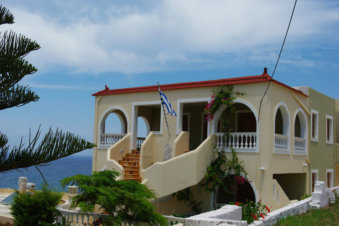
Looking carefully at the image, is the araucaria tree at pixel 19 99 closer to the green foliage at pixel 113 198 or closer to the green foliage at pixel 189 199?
the green foliage at pixel 113 198

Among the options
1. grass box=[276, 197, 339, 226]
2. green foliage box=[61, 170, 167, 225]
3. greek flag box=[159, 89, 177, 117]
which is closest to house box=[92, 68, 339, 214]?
greek flag box=[159, 89, 177, 117]

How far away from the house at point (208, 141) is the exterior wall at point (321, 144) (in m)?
0.05

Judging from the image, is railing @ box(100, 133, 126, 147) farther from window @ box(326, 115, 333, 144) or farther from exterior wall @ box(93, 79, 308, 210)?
window @ box(326, 115, 333, 144)

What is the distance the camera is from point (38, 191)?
26.1ft


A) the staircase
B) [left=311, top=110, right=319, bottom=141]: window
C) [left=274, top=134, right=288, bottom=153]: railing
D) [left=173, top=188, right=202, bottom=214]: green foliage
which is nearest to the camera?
[left=274, top=134, right=288, bottom=153]: railing

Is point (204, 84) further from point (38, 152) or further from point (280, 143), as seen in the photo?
point (38, 152)

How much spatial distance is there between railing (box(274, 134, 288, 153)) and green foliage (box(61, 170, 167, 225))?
8.49 metres

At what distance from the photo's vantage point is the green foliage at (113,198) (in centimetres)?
773

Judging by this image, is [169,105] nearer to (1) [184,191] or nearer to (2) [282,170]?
(1) [184,191]

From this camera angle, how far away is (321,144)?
2003 cm

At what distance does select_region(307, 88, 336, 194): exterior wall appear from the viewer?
18.9 meters

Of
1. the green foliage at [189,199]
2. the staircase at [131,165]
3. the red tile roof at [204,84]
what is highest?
the red tile roof at [204,84]

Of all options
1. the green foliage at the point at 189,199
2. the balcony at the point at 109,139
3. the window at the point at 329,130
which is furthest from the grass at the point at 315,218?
the balcony at the point at 109,139

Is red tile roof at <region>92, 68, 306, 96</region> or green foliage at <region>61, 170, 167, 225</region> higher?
red tile roof at <region>92, 68, 306, 96</region>
